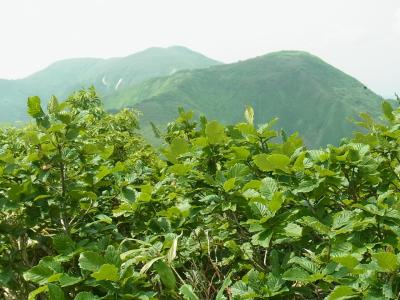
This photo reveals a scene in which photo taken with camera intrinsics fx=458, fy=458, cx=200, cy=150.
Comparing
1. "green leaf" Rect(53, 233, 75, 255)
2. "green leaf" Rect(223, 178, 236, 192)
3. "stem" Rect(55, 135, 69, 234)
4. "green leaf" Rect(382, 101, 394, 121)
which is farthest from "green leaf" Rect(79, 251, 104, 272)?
"green leaf" Rect(382, 101, 394, 121)

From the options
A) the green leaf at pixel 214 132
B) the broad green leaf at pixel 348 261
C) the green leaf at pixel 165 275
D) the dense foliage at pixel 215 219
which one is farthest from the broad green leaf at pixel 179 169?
the broad green leaf at pixel 348 261

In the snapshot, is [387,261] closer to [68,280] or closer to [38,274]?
[68,280]

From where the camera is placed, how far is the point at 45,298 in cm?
315

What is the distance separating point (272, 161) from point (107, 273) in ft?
3.48

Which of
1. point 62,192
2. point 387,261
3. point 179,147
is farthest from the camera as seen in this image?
point 179,147

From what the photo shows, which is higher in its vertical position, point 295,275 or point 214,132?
point 214,132

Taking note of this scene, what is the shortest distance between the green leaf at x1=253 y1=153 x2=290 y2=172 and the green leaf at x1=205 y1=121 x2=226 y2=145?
0.55 metres

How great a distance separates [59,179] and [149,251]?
1.08 metres

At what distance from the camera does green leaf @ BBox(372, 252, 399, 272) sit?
1.76 metres

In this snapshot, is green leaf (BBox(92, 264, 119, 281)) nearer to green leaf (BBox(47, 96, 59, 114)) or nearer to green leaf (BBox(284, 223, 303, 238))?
green leaf (BBox(284, 223, 303, 238))

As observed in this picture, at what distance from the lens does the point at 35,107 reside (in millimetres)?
3020

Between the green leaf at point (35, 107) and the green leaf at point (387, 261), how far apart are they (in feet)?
7.31

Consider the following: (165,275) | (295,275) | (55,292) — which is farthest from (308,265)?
(55,292)

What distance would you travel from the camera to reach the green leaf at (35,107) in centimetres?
300
